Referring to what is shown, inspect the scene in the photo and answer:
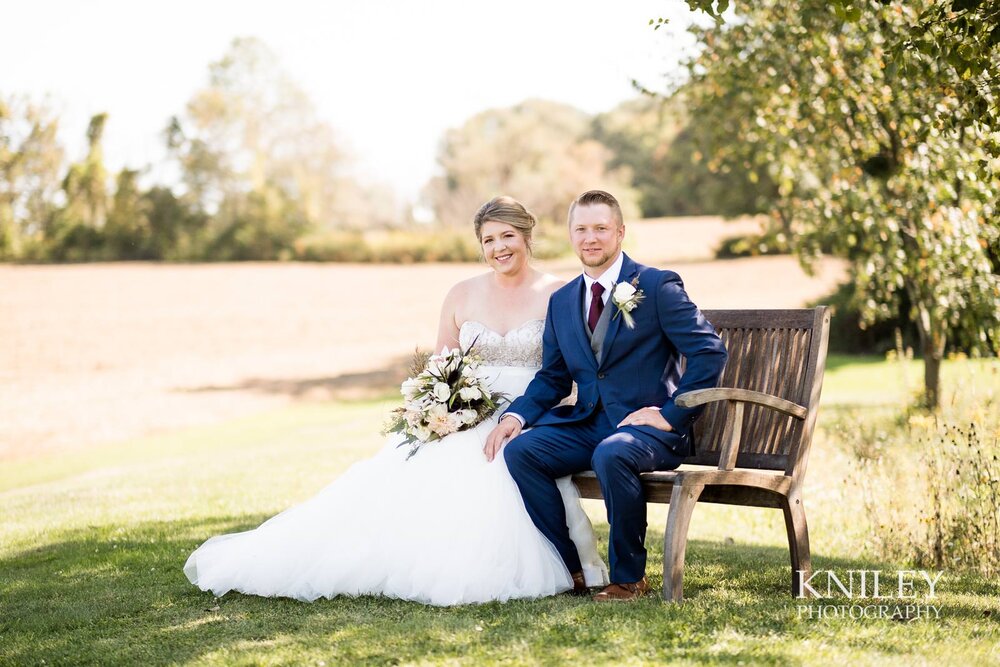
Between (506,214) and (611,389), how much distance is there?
4.02 feet

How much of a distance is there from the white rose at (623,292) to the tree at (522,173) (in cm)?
4266

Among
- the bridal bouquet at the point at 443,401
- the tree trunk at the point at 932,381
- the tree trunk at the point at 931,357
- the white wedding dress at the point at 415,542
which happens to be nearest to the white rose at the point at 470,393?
the bridal bouquet at the point at 443,401

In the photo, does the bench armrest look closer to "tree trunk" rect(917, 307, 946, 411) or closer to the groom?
the groom

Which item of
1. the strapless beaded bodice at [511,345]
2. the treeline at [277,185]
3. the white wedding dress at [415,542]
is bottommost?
the white wedding dress at [415,542]

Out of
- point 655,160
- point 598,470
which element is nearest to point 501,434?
point 598,470

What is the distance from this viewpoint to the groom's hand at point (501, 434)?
15.6 ft

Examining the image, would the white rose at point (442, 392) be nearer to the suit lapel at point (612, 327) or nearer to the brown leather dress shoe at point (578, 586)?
the suit lapel at point (612, 327)

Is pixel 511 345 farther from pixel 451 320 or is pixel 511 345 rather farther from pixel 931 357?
pixel 931 357

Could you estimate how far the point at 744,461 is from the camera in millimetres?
4781

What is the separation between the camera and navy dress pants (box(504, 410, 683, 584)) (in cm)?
421

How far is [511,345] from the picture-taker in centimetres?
540

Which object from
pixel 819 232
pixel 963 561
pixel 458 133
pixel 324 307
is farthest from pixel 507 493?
pixel 458 133

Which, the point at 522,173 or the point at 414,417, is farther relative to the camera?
the point at 522,173

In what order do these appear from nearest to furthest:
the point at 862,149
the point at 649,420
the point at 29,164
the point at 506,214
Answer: the point at 649,420
the point at 506,214
the point at 862,149
the point at 29,164
